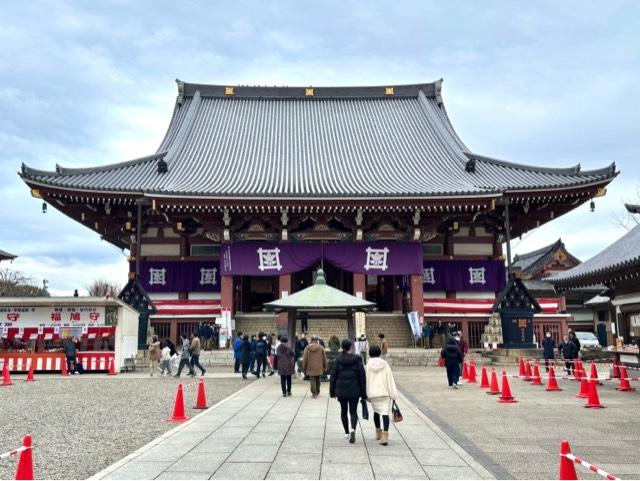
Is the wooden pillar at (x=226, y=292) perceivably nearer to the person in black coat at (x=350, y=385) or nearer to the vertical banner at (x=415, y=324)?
the vertical banner at (x=415, y=324)

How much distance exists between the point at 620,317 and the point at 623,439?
27.2 ft

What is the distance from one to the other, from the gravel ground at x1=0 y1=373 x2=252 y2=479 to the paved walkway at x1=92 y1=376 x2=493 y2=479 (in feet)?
2.11

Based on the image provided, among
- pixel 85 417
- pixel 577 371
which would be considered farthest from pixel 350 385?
pixel 577 371

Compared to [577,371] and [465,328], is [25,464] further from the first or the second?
[465,328]

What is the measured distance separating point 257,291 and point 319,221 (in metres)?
7.85

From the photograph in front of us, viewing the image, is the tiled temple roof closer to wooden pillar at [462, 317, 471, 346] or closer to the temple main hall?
the temple main hall

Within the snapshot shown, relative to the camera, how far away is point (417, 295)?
2469cm

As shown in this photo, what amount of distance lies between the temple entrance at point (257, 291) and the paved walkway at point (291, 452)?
2007 cm

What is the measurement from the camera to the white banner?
1934 cm

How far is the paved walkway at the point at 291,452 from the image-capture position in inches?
237

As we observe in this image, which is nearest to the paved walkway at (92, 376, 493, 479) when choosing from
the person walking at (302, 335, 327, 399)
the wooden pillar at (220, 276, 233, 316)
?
the person walking at (302, 335, 327, 399)

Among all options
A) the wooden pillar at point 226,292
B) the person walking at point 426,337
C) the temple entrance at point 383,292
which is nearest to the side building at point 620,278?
the person walking at point 426,337

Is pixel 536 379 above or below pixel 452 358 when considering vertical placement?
below

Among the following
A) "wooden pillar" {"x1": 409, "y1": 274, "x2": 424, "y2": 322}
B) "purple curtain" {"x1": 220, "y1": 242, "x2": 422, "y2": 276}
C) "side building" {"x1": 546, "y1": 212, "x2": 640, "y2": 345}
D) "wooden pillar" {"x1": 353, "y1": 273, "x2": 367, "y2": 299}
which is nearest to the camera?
"side building" {"x1": 546, "y1": 212, "x2": 640, "y2": 345}
